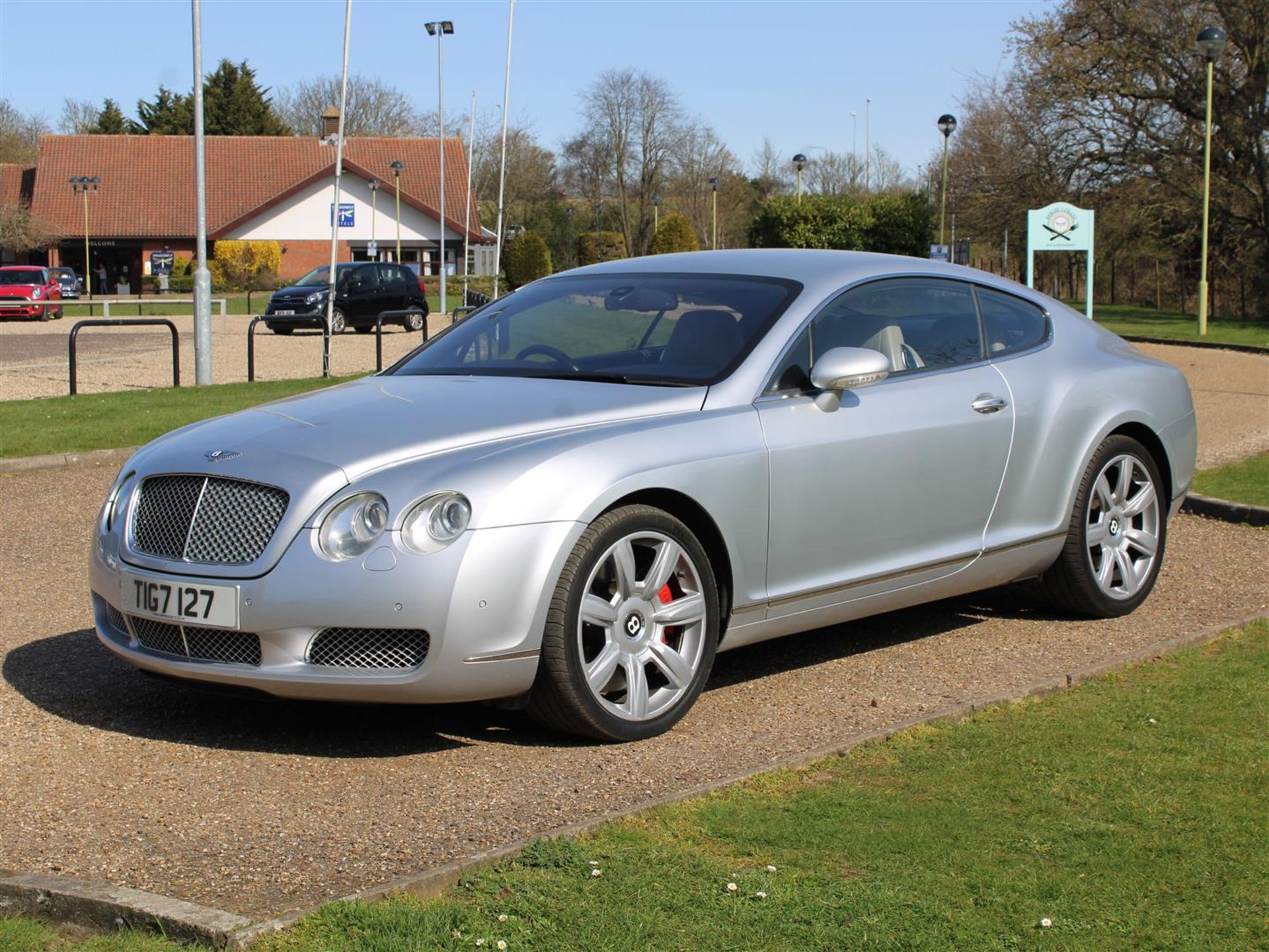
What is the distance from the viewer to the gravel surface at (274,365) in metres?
14.9

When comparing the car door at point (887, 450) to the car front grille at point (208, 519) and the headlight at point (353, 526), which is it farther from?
the car front grille at point (208, 519)

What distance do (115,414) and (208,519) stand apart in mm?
10704

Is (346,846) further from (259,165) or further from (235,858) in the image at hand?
(259,165)

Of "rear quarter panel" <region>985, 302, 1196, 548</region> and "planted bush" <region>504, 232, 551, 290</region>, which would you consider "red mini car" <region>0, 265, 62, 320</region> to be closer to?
"planted bush" <region>504, 232, 551, 290</region>

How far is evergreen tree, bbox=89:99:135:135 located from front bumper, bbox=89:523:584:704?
103 m

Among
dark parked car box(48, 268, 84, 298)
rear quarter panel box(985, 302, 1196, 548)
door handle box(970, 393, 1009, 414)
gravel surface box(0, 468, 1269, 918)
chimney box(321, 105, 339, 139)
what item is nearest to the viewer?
gravel surface box(0, 468, 1269, 918)

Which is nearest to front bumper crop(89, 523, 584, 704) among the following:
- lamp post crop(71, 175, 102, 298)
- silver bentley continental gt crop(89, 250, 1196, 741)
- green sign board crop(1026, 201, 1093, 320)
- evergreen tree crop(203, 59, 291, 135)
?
silver bentley continental gt crop(89, 250, 1196, 741)

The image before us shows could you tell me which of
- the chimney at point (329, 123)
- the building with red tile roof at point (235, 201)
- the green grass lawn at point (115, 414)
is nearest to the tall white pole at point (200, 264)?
the green grass lawn at point (115, 414)

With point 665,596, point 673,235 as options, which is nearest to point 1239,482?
Result: point 665,596

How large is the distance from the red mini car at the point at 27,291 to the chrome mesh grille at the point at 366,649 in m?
43.2

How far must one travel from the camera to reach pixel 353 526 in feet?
15.4

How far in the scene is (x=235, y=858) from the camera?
157 inches

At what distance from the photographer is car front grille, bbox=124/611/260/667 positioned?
4.79 metres

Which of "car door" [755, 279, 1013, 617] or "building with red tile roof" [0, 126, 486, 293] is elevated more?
"building with red tile roof" [0, 126, 486, 293]
